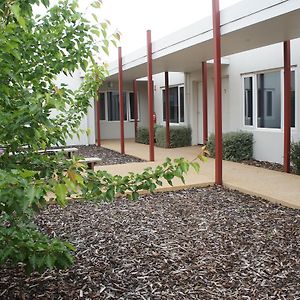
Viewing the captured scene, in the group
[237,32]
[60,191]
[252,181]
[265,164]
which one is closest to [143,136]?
[265,164]

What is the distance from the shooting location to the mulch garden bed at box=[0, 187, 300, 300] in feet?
10.5

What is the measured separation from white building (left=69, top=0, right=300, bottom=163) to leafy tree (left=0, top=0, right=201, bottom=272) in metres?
3.75

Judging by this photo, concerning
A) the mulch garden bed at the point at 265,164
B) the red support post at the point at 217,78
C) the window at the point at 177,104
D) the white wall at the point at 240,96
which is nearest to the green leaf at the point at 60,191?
the red support post at the point at 217,78

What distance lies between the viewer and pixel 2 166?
2.46 meters

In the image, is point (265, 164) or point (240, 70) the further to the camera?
point (240, 70)

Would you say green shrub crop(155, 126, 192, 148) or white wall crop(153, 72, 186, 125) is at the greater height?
white wall crop(153, 72, 186, 125)

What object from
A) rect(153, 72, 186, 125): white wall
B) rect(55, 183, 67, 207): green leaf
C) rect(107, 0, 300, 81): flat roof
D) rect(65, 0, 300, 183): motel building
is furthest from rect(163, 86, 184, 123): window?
rect(55, 183, 67, 207): green leaf

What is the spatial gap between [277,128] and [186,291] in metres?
7.66

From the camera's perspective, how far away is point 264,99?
10.5 metres

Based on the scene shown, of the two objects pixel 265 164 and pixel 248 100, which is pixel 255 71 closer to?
pixel 248 100

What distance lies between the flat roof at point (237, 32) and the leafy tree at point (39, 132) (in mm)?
3739

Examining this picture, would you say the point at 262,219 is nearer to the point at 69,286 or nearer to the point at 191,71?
the point at 69,286

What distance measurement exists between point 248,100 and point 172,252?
8055 millimetres

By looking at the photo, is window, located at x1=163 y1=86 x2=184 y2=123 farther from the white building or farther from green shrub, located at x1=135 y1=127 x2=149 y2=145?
green shrub, located at x1=135 y1=127 x2=149 y2=145
